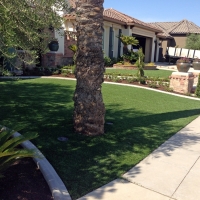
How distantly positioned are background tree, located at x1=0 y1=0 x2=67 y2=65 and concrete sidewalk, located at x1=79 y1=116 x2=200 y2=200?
2352mm

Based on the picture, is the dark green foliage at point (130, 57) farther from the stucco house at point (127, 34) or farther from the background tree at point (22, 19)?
the background tree at point (22, 19)

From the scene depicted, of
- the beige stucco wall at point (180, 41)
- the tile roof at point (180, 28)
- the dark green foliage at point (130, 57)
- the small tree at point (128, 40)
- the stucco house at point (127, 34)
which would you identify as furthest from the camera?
the beige stucco wall at point (180, 41)

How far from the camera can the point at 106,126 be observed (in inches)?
237

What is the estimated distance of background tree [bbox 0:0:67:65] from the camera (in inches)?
119

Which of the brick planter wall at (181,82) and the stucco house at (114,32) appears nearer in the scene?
the brick planter wall at (181,82)

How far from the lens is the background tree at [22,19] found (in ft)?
9.91

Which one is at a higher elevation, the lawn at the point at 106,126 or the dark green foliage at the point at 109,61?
the dark green foliage at the point at 109,61

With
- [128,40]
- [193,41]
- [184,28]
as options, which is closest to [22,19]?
[128,40]

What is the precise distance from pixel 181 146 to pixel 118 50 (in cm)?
1901

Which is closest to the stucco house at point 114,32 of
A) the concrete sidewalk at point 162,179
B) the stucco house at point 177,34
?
the stucco house at point 177,34

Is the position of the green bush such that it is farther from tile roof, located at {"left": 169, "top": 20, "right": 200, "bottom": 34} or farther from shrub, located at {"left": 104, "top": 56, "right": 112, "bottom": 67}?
→ tile roof, located at {"left": 169, "top": 20, "right": 200, "bottom": 34}

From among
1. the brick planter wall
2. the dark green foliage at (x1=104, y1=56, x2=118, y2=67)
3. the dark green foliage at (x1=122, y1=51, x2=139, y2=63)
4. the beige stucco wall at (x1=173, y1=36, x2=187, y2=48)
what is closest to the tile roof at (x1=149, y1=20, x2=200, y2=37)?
the beige stucco wall at (x1=173, y1=36, x2=187, y2=48)

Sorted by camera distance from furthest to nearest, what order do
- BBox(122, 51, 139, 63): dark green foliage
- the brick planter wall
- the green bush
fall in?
1. BBox(122, 51, 139, 63): dark green foliage
2. the brick planter wall
3. the green bush

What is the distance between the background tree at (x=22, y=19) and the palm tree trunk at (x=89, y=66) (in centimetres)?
64
